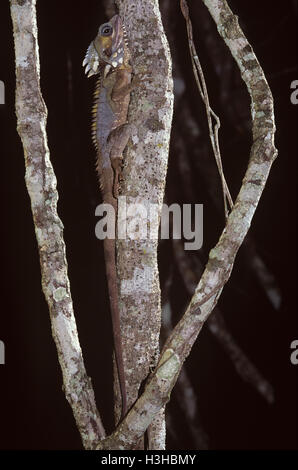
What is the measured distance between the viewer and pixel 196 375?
261cm

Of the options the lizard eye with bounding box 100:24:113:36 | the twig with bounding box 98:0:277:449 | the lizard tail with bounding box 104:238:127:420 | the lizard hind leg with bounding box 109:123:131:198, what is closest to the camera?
the twig with bounding box 98:0:277:449

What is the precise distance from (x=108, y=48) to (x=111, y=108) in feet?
0.59

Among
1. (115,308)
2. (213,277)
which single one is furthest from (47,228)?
(213,277)

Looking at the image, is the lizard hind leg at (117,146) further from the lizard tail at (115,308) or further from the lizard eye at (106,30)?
the lizard eye at (106,30)

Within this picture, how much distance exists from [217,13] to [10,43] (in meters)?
1.11

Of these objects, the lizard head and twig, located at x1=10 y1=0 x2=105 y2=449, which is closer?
twig, located at x1=10 y1=0 x2=105 y2=449

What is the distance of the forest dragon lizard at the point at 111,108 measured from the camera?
158 centimetres

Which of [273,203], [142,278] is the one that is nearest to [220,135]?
[273,203]

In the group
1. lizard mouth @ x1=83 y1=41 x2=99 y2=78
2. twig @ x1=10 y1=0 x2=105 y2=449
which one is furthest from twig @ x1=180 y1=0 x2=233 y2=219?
twig @ x1=10 y1=0 x2=105 y2=449

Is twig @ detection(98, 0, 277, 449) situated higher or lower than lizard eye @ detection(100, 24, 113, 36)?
lower

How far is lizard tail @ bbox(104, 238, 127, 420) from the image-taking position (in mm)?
1461

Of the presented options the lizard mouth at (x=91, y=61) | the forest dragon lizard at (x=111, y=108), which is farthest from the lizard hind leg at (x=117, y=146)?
the lizard mouth at (x=91, y=61)

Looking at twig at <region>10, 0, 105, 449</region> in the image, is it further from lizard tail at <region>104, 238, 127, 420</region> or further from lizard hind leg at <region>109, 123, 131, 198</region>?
lizard hind leg at <region>109, 123, 131, 198</region>

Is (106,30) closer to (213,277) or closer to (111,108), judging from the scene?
(111,108)
